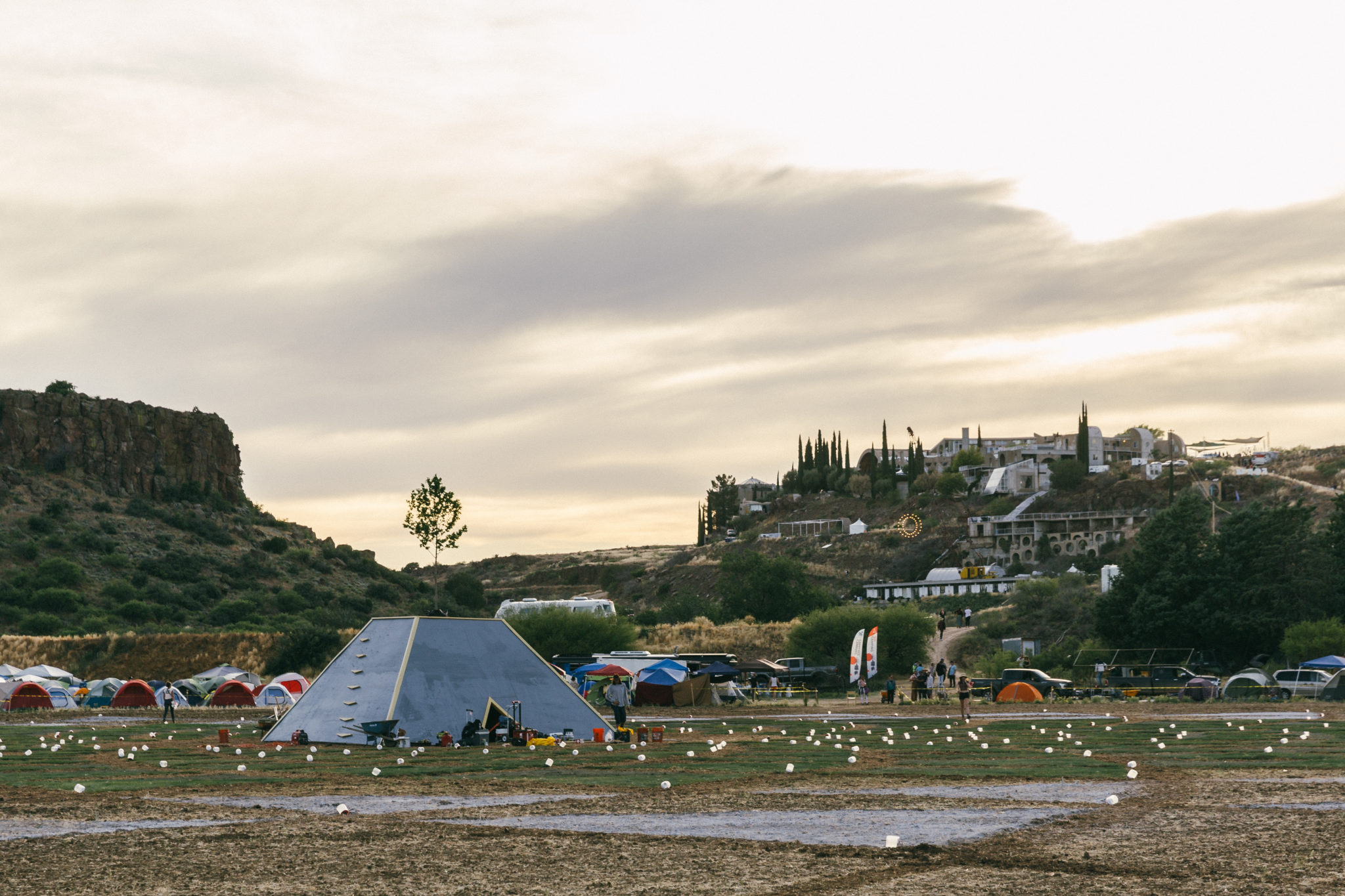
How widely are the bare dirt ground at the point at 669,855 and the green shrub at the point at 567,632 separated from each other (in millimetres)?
51805

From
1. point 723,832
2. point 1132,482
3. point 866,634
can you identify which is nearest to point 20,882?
point 723,832

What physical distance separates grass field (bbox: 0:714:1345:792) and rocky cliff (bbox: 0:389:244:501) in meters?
80.3

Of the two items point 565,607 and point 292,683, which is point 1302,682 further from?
point 292,683

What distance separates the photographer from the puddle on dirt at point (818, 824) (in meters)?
14.0

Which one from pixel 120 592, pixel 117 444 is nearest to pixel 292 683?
pixel 120 592

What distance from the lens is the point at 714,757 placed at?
25219 millimetres

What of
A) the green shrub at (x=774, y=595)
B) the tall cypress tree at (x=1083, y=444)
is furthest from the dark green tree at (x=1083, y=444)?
the green shrub at (x=774, y=595)

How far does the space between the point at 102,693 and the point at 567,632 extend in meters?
23.2

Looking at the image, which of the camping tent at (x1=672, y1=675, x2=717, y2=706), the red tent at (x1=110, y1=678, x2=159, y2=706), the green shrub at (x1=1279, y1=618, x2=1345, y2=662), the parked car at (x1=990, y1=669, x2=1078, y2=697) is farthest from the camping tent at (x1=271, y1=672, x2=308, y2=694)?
the green shrub at (x1=1279, y1=618, x2=1345, y2=662)

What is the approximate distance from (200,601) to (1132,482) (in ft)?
311

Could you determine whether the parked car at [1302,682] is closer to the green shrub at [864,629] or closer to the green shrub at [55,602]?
the green shrub at [864,629]

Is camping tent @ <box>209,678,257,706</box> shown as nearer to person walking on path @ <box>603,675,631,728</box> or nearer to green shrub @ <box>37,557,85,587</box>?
person walking on path @ <box>603,675,631,728</box>

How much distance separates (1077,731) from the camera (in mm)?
31547

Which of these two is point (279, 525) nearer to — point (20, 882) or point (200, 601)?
point (200, 601)
